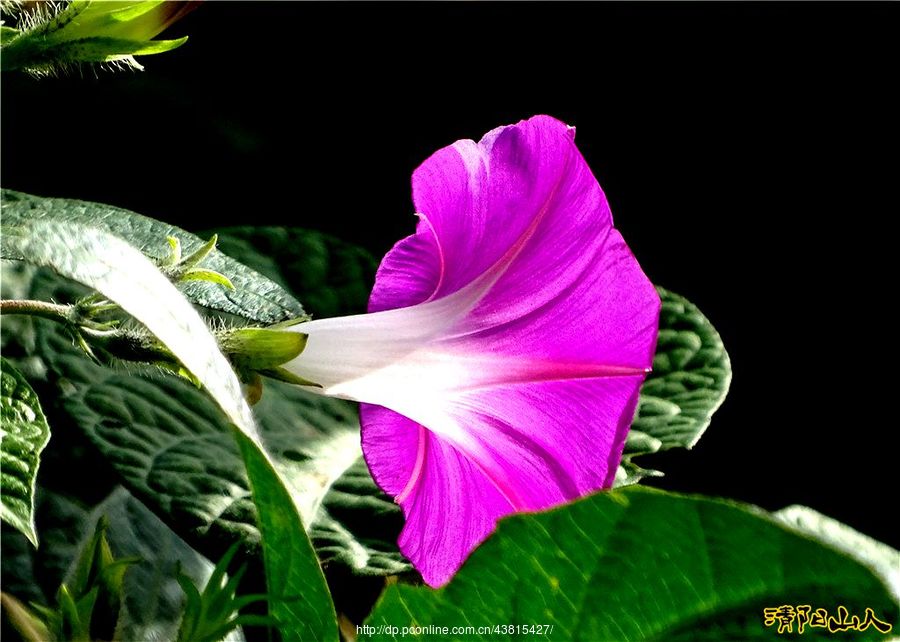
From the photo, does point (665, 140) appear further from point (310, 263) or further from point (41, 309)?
point (41, 309)

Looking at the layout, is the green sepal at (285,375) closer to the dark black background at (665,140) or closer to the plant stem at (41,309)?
the plant stem at (41,309)

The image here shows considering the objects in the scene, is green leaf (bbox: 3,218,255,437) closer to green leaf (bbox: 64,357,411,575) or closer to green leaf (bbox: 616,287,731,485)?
green leaf (bbox: 64,357,411,575)

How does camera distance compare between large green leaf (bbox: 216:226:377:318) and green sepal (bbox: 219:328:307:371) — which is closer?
green sepal (bbox: 219:328:307:371)

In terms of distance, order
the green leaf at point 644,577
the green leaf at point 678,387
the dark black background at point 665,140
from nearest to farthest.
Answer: the green leaf at point 644,577, the green leaf at point 678,387, the dark black background at point 665,140

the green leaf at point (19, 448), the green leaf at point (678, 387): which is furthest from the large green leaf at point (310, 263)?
the green leaf at point (19, 448)

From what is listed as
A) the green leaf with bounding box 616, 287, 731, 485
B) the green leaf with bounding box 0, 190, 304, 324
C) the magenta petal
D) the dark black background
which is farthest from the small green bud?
the dark black background

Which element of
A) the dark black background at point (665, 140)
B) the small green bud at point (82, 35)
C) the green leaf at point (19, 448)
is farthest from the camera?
the dark black background at point (665, 140)

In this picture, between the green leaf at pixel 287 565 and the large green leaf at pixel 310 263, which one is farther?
the large green leaf at pixel 310 263

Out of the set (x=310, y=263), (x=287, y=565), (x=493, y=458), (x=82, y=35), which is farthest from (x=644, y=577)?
(x=310, y=263)

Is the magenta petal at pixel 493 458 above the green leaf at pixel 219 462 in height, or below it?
above
